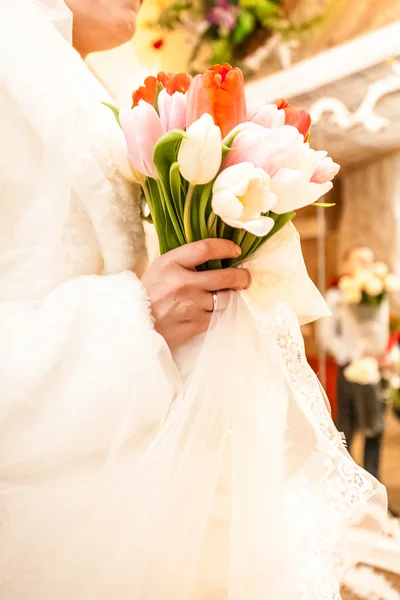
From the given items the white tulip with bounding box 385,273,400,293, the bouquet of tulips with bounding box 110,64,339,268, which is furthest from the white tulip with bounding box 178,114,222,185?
the white tulip with bounding box 385,273,400,293

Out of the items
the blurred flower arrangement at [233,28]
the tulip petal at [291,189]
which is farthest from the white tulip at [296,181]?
the blurred flower arrangement at [233,28]

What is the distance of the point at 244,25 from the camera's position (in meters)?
1.77

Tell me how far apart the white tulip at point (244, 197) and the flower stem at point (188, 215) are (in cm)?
3

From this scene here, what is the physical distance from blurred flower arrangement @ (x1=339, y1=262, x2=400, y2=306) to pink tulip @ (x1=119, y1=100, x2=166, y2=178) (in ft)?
3.92

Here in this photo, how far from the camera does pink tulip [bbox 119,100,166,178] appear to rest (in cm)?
53

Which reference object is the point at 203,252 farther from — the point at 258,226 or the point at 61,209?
the point at 61,209

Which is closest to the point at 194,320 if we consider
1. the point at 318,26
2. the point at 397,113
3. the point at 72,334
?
the point at 72,334

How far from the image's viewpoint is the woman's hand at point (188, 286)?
1.80 ft

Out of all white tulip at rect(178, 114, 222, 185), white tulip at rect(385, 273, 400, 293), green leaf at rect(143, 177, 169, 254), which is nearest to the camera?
white tulip at rect(178, 114, 222, 185)

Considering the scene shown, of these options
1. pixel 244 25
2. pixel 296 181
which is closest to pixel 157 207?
pixel 296 181

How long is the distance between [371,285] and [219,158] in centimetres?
122

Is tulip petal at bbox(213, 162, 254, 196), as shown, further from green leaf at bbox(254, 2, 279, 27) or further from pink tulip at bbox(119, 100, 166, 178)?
green leaf at bbox(254, 2, 279, 27)

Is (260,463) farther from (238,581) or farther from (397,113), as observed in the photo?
(397,113)

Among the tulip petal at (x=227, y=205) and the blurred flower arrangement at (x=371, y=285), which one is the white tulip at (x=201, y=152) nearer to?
the tulip petal at (x=227, y=205)
